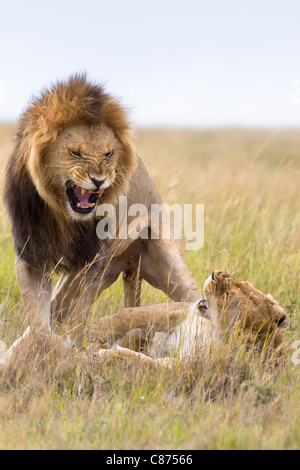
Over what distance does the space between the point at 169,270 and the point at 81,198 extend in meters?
1.21

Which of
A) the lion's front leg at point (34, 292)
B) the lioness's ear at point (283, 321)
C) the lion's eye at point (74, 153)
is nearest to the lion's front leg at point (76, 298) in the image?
the lion's front leg at point (34, 292)

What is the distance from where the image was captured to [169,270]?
5816 mm

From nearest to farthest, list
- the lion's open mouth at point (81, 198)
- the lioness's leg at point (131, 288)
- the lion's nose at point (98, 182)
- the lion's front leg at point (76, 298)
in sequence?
1. the lion's nose at point (98, 182)
2. the lion's open mouth at point (81, 198)
3. the lion's front leg at point (76, 298)
4. the lioness's leg at point (131, 288)

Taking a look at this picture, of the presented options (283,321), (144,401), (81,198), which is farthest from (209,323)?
(81,198)

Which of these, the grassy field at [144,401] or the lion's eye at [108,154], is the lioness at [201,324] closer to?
the grassy field at [144,401]

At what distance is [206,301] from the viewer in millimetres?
5129

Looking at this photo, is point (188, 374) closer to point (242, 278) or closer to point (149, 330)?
point (149, 330)

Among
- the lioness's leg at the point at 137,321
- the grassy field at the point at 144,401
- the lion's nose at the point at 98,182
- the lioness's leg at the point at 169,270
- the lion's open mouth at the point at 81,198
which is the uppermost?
the lion's nose at the point at 98,182

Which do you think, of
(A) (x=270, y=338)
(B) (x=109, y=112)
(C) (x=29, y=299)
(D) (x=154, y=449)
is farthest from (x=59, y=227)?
(D) (x=154, y=449)

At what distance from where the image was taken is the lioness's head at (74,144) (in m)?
4.69

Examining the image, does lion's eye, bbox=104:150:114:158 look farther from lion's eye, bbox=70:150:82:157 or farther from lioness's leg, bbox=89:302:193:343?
lioness's leg, bbox=89:302:193:343

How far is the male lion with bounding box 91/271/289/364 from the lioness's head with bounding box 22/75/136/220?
843 mm

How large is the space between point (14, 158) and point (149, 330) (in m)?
1.51

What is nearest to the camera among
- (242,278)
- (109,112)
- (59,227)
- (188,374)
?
(188,374)
